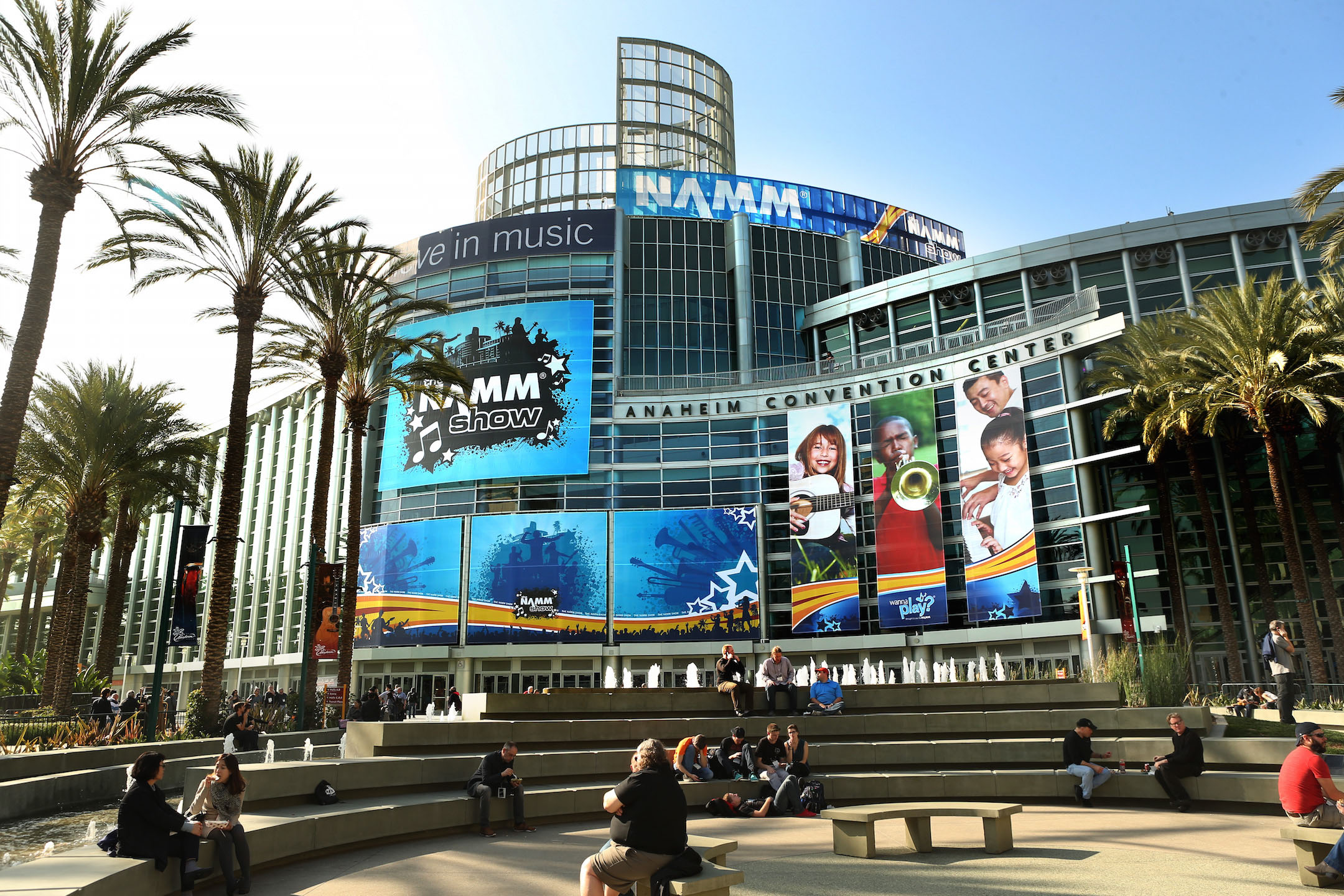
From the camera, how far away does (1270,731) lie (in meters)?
17.8

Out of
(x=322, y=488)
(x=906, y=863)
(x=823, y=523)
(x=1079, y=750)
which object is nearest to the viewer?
(x=906, y=863)

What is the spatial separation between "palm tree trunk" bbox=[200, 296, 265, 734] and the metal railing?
103 feet

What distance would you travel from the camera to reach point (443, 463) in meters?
54.5

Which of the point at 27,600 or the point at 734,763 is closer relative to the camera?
the point at 734,763

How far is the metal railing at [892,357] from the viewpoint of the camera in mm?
45594

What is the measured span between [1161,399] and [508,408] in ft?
109

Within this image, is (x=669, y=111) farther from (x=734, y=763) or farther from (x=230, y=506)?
(x=734, y=763)

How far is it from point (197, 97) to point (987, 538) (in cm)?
3667

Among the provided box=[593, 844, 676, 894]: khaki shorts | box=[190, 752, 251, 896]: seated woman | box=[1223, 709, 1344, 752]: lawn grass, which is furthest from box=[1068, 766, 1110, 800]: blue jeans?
box=[190, 752, 251, 896]: seated woman

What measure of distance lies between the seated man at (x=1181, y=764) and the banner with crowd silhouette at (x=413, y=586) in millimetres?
41750

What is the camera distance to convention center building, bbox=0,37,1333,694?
145 feet

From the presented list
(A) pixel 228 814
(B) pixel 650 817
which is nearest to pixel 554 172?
Answer: (A) pixel 228 814

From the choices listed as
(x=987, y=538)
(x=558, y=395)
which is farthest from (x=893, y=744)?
(x=558, y=395)

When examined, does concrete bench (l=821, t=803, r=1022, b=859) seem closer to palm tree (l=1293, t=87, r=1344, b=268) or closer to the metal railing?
palm tree (l=1293, t=87, r=1344, b=268)
